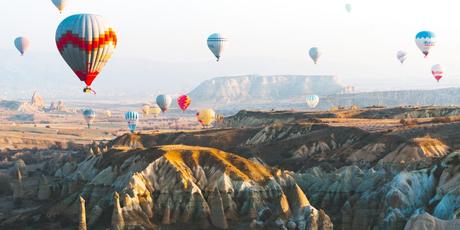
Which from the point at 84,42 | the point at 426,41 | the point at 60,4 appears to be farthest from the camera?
the point at 426,41

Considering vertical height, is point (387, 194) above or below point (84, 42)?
below

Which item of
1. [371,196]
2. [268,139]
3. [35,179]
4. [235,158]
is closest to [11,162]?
[35,179]

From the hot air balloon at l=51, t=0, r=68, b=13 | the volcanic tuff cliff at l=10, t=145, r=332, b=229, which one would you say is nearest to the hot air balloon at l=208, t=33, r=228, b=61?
the hot air balloon at l=51, t=0, r=68, b=13

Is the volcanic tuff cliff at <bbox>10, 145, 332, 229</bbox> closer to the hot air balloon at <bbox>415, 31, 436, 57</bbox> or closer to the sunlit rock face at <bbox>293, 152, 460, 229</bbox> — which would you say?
the sunlit rock face at <bbox>293, 152, 460, 229</bbox>

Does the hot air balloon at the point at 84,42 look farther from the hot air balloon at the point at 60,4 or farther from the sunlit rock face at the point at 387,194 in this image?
the hot air balloon at the point at 60,4

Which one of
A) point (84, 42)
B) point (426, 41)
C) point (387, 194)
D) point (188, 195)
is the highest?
point (426, 41)

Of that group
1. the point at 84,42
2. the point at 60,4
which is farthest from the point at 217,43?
the point at 84,42

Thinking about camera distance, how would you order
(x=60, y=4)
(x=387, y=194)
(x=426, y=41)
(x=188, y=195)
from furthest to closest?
1. (x=426, y=41)
2. (x=60, y=4)
3. (x=188, y=195)
4. (x=387, y=194)

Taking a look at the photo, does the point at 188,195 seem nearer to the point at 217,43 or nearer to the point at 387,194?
the point at 387,194
